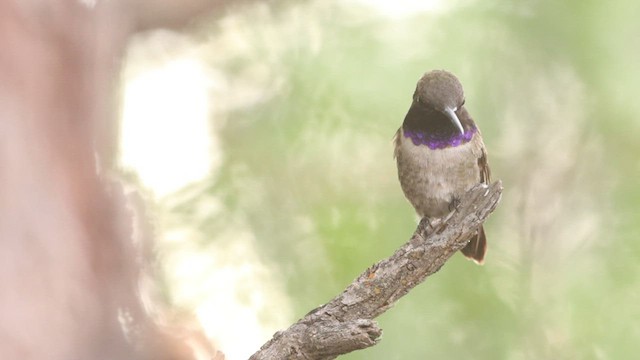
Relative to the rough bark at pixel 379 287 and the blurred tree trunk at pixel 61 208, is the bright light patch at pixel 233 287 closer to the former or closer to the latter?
the blurred tree trunk at pixel 61 208

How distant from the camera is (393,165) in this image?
15.1 ft

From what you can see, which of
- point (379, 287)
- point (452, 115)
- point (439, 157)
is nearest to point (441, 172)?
point (439, 157)

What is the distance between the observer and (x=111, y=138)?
111 inches

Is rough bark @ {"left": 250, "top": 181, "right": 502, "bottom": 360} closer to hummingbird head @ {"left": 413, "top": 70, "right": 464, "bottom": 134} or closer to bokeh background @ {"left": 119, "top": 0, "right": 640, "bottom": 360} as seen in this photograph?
hummingbird head @ {"left": 413, "top": 70, "right": 464, "bottom": 134}

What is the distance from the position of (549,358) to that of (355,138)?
58.0 inches

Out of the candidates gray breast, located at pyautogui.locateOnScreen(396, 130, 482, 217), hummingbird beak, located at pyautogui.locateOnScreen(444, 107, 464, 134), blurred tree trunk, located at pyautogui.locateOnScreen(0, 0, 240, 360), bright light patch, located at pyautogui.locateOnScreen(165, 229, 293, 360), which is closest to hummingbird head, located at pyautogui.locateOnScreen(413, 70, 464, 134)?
hummingbird beak, located at pyautogui.locateOnScreen(444, 107, 464, 134)

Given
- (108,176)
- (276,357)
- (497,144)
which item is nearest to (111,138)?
(108,176)

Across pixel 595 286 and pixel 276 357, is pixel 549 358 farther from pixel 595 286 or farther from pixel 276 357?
pixel 276 357

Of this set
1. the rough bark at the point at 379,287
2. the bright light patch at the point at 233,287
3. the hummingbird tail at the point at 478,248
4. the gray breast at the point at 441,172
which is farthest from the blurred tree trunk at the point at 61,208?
the bright light patch at the point at 233,287

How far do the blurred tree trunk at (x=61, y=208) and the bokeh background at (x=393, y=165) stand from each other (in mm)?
1553

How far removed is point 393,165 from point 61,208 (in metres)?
2.55

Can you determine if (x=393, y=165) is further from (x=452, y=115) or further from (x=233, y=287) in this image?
(x=452, y=115)

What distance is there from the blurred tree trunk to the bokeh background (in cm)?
155

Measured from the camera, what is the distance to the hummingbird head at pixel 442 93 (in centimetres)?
272
